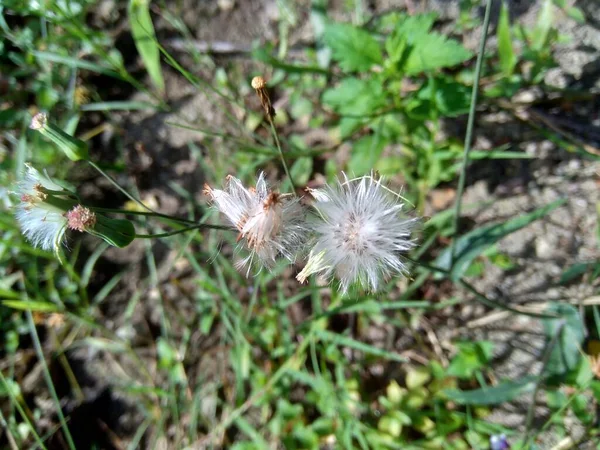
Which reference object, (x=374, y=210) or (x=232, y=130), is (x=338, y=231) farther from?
(x=232, y=130)

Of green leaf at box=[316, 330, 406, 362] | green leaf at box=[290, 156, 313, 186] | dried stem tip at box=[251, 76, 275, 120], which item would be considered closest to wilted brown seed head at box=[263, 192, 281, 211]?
dried stem tip at box=[251, 76, 275, 120]

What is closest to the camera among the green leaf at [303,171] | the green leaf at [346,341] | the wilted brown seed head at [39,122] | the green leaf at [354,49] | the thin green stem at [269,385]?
the wilted brown seed head at [39,122]

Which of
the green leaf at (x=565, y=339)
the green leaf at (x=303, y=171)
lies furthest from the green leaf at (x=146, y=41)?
the green leaf at (x=565, y=339)

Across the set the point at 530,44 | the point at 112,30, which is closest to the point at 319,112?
the point at 530,44

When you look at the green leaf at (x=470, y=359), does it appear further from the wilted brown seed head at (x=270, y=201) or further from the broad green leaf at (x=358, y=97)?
the wilted brown seed head at (x=270, y=201)

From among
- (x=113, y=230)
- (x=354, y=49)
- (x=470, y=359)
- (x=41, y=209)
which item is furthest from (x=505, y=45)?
(x=41, y=209)

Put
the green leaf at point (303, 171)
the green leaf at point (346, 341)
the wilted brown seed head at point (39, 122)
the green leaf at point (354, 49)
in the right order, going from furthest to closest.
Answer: the green leaf at point (303, 171) → the green leaf at point (346, 341) → the green leaf at point (354, 49) → the wilted brown seed head at point (39, 122)

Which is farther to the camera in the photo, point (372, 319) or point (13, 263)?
point (13, 263)
